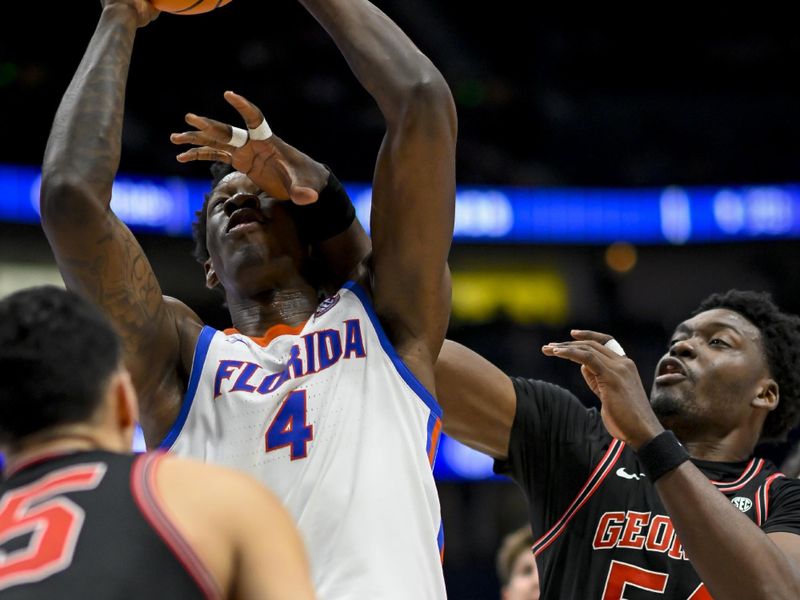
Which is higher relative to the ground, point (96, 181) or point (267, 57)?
point (267, 57)

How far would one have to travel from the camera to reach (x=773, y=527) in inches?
160

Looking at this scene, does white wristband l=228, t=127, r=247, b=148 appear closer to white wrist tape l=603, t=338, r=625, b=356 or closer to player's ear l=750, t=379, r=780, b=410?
white wrist tape l=603, t=338, r=625, b=356

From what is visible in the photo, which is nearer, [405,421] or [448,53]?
[405,421]

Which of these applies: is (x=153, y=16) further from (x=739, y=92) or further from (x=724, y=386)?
(x=739, y=92)

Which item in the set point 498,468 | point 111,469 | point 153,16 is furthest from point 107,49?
point 498,468

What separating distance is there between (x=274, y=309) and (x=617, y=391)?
1206 mm

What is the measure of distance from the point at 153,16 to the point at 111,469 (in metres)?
1.89

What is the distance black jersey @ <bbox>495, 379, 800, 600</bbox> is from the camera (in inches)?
159

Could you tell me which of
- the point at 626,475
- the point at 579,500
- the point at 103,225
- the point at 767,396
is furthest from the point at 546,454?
the point at 103,225

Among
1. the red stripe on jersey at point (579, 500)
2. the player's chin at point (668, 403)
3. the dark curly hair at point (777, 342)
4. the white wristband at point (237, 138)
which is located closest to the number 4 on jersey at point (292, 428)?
the white wristband at point (237, 138)

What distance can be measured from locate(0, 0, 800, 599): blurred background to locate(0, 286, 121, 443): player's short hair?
1129 cm

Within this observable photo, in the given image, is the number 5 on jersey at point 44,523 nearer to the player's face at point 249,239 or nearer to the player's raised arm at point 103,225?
the player's raised arm at point 103,225

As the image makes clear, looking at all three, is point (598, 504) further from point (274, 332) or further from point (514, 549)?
point (514, 549)

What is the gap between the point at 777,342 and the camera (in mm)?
4789
